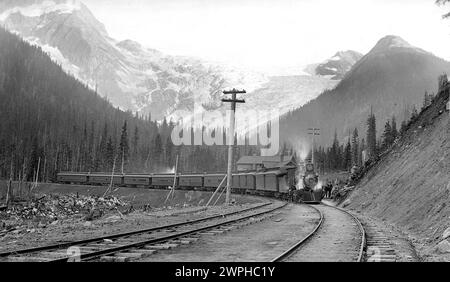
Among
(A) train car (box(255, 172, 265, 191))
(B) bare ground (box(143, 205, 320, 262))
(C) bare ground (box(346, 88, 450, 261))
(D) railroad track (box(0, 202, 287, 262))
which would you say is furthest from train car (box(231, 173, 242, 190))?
(D) railroad track (box(0, 202, 287, 262))

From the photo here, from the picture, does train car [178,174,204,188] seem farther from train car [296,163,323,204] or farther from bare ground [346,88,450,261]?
bare ground [346,88,450,261]

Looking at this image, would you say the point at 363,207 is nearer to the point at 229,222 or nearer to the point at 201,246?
the point at 229,222

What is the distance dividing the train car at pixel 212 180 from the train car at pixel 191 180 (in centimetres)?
162

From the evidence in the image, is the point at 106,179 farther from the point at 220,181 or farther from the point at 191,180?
the point at 220,181

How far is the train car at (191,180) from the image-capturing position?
73344 mm

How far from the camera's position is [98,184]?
90125mm

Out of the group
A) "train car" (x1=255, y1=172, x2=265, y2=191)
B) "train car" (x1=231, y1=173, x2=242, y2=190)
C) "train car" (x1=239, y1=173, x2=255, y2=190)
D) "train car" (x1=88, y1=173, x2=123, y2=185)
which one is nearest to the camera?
"train car" (x1=255, y1=172, x2=265, y2=191)

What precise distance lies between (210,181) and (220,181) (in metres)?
4.14

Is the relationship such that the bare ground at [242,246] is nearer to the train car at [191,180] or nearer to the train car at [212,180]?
the train car at [212,180]

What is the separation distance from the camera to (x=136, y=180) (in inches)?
3455

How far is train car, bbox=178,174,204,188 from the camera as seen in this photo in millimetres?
73344

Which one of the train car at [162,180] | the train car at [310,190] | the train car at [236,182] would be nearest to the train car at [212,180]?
the train car at [236,182]
